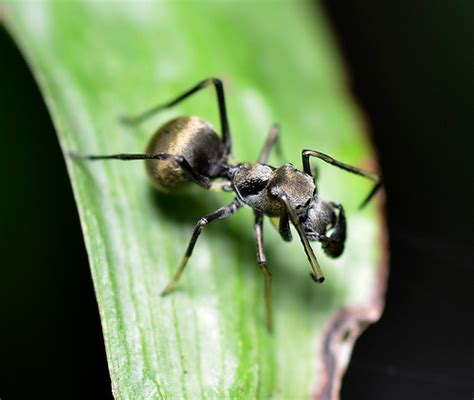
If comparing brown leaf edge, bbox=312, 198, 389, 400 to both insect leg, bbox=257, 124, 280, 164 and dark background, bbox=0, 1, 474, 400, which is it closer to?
dark background, bbox=0, 1, 474, 400

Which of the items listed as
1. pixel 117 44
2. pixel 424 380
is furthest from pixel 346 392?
pixel 117 44

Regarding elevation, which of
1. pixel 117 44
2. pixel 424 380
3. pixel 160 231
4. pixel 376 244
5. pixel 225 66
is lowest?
pixel 424 380

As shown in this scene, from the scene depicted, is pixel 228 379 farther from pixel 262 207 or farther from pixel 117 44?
pixel 117 44

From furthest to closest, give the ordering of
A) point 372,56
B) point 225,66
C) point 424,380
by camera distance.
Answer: point 372,56 < point 225,66 < point 424,380

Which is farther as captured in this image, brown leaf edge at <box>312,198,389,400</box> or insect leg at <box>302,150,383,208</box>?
insect leg at <box>302,150,383,208</box>

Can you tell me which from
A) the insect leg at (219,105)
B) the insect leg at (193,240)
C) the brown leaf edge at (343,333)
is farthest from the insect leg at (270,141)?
the brown leaf edge at (343,333)

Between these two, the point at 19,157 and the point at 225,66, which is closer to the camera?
the point at 19,157

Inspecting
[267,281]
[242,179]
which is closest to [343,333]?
[267,281]

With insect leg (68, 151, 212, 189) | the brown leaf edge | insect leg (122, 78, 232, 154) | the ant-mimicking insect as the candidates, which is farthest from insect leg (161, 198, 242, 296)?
the brown leaf edge
